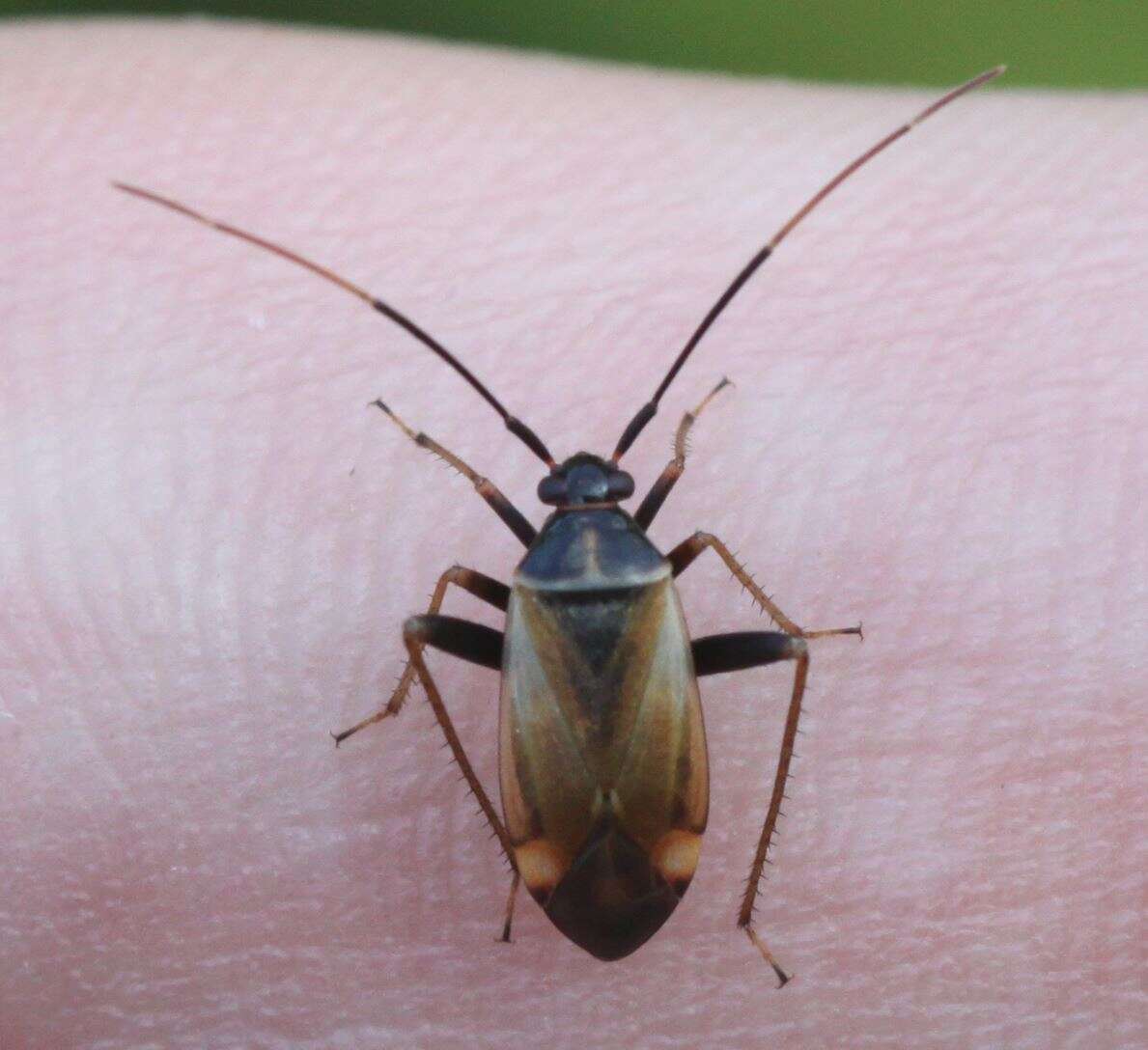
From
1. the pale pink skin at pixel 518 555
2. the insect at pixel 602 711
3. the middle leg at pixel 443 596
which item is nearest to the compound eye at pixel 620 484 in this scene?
the insect at pixel 602 711

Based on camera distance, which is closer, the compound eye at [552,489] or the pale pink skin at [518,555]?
the pale pink skin at [518,555]

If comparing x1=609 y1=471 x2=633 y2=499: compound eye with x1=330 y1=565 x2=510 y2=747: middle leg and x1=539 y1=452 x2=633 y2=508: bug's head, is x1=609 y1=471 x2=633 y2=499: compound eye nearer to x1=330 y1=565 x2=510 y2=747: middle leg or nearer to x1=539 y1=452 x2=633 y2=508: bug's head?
x1=539 y1=452 x2=633 y2=508: bug's head

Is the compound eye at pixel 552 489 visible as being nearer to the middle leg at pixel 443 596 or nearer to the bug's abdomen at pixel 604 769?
the middle leg at pixel 443 596

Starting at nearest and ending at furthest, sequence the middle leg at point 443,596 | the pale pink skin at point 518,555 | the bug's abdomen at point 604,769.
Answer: the bug's abdomen at point 604,769 < the pale pink skin at point 518,555 < the middle leg at point 443,596

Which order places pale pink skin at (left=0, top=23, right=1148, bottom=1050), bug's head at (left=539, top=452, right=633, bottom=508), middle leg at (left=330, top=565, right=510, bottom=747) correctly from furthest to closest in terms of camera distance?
1. bug's head at (left=539, top=452, right=633, bottom=508)
2. middle leg at (left=330, top=565, right=510, bottom=747)
3. pale pink skin at (left=0, top=23, right=1148, bottom=1050)

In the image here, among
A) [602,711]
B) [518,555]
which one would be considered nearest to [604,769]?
[602,711]

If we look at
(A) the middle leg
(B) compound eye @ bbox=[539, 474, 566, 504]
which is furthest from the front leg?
(A) the middle leg

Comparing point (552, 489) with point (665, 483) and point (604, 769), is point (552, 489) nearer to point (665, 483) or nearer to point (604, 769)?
point (665, 483)
